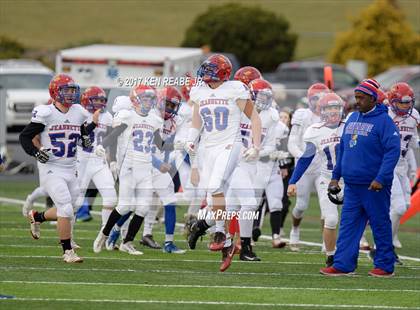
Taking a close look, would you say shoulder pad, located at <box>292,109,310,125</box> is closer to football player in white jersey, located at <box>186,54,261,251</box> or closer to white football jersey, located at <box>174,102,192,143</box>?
white football jersey, located at <box>174,102,192,143</box>

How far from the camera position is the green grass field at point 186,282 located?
32.6ft

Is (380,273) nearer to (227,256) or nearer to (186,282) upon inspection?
(227,256)

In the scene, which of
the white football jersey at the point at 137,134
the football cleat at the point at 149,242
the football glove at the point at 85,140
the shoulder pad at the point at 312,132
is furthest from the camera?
the football cleat at the point at 149,242

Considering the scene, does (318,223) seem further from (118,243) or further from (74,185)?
(74,185)

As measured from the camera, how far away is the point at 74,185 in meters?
12.6

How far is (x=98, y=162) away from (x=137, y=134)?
31.7 inches

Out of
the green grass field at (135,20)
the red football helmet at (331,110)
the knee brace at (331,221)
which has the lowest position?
the knee brace at (331,221)

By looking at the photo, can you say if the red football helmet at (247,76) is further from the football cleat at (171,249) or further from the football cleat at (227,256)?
the football cleat at (227,256)

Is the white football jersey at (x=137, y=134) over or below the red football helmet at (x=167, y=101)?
below

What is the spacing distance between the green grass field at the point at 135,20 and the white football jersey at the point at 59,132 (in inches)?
1334

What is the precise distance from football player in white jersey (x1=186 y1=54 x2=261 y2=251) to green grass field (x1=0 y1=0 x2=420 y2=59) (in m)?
34.3

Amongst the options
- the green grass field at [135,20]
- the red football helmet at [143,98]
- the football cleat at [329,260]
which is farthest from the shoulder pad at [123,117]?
the green grass field at [135,20]

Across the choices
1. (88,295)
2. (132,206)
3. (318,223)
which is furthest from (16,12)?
(88,295)

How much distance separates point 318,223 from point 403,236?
1788 millimetres
